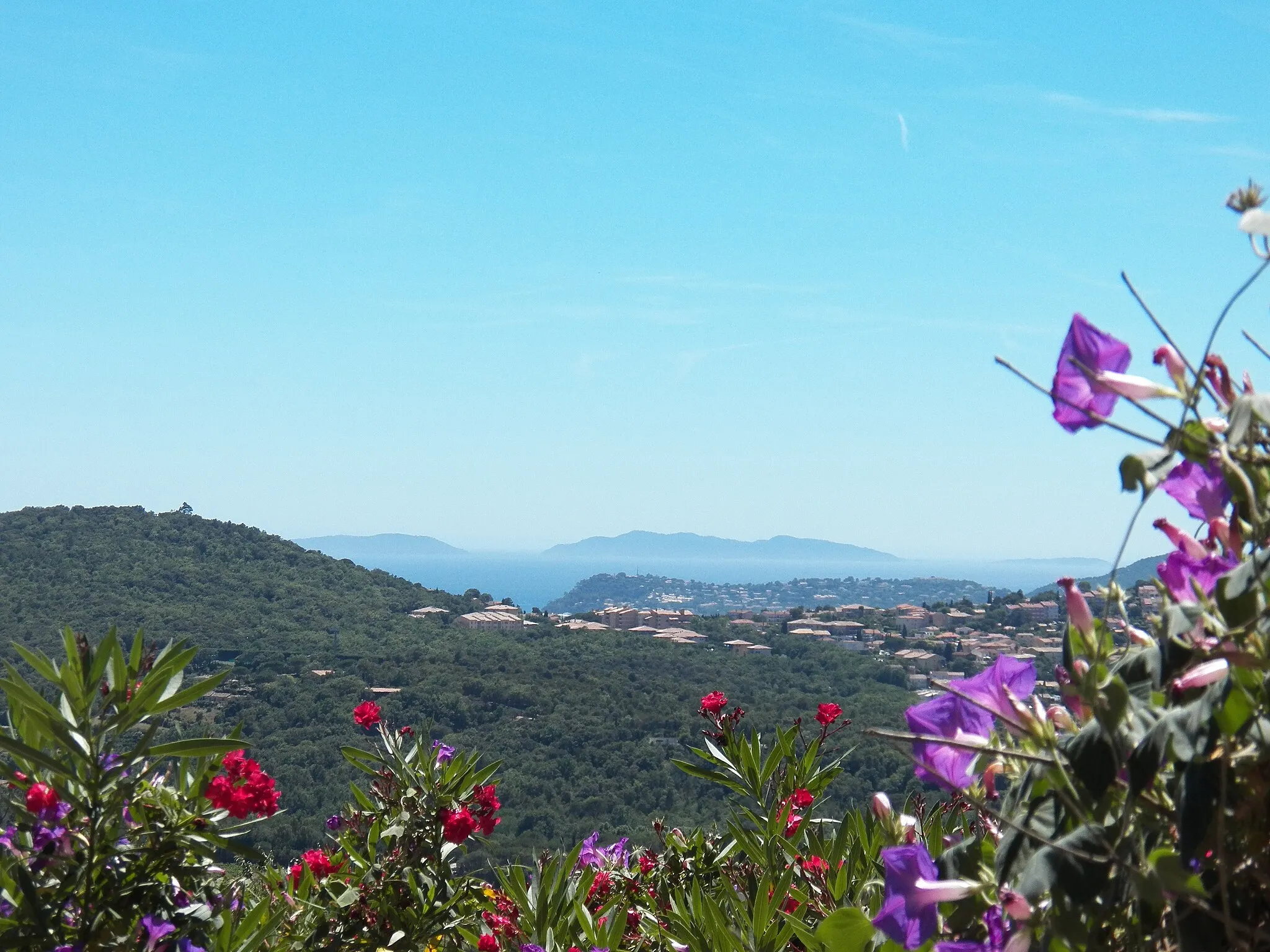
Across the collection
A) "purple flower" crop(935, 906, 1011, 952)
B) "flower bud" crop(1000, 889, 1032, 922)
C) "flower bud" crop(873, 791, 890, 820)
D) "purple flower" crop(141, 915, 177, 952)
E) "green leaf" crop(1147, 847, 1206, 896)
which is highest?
"green leaf" crop(1147, 847, 1206, 896)

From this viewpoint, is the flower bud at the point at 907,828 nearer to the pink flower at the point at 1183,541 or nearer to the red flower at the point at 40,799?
the pink flower at the point at 1183,541

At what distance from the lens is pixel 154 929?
4.23 ft

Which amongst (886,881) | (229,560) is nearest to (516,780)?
(886,881)

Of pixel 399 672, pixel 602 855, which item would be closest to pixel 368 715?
pixel 602 855

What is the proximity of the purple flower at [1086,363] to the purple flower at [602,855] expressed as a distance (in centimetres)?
262

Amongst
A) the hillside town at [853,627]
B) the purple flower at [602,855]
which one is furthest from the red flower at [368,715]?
the hillside town at [853,627]

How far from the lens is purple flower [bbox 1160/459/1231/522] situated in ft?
1.92

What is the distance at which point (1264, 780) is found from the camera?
1.56ft

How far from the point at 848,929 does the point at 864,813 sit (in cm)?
154

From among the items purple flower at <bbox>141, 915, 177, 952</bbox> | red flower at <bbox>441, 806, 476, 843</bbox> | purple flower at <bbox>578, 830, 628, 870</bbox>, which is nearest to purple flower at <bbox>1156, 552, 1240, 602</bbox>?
purple flower at <bbox>141, 915, 177, 952</bbox>

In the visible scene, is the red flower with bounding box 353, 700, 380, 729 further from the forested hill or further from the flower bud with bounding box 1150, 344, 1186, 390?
the forested hill

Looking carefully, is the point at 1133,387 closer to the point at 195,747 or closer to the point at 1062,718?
the point at 1062,718

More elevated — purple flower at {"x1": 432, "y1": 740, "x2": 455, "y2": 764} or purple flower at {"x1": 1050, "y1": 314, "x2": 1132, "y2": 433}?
purple flower at {"x1": 1050, "y1": 314, "x2": 1132, "y2": 433}

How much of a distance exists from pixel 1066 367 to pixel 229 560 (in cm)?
4646
